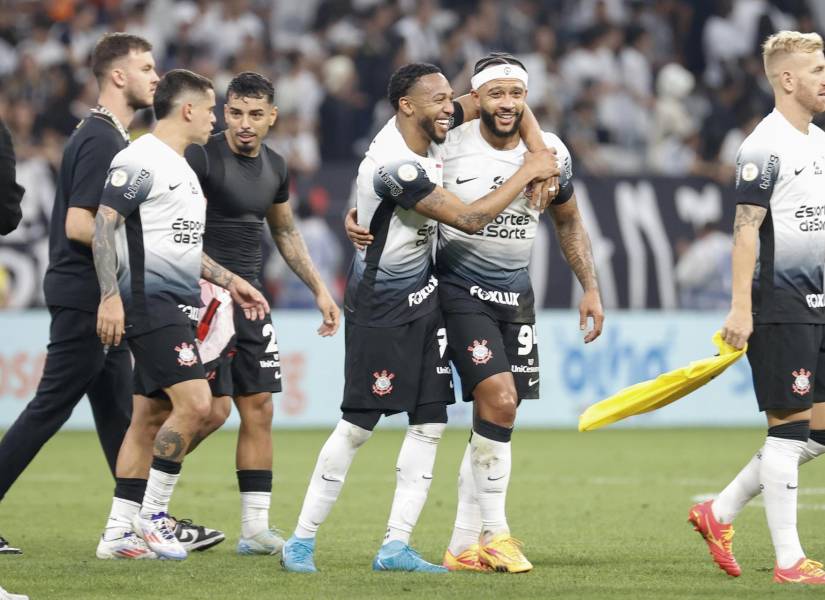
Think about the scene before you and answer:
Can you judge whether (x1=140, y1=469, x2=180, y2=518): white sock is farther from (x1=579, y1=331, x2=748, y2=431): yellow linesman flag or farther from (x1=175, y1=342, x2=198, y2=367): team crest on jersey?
(x1=579, y1=331, x2=748, y2=431): yellow linesman flag

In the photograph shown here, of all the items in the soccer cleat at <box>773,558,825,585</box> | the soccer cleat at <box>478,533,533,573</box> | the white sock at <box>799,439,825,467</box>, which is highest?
the white sock at <box>799,439,825,467</box>

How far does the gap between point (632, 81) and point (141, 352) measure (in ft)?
47.8

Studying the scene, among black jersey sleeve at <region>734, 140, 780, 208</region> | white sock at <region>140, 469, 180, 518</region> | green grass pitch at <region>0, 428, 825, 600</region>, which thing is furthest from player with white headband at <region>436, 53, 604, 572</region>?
white sock at <region>140, 469, 180, 518</region>

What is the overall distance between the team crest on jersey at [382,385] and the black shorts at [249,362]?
110 cm

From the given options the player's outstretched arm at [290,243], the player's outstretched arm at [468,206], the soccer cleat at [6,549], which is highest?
the player's outstretched arm at [468,206]

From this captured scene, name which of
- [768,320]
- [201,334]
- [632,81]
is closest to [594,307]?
[768,320]

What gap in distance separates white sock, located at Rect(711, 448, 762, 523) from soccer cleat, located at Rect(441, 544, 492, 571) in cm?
113

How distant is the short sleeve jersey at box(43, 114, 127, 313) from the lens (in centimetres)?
791

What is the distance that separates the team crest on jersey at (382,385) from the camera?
720 cm

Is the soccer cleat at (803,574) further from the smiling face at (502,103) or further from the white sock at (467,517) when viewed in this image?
the smiling face at (502,103)

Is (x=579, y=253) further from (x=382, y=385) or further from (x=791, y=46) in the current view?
(x=791, y=46)

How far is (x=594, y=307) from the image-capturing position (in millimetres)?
7586

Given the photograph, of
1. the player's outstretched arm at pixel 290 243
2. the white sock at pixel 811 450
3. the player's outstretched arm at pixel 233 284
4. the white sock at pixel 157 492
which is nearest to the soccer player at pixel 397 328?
the player's outstretched arm at pixel 233 284

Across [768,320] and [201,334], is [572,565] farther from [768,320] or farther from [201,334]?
[201,334]
